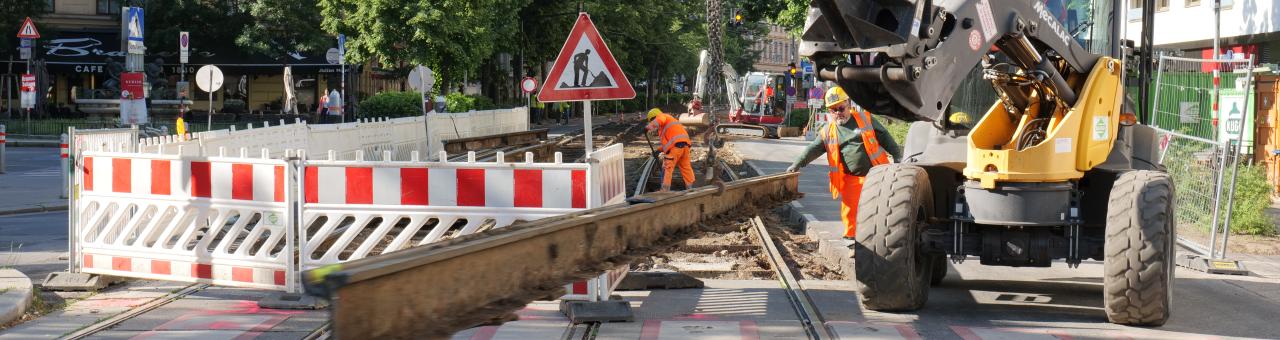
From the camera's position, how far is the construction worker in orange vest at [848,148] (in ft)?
38.9

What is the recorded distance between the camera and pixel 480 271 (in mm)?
4766

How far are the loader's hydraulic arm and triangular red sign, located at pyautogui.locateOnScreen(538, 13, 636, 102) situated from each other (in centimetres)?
425

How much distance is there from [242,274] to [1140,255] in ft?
18.5

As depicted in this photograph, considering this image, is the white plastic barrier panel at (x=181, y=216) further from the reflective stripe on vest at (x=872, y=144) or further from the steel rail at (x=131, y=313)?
the reflective stripe on vest at (x=872, y=144)

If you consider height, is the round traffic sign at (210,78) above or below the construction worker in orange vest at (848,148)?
above

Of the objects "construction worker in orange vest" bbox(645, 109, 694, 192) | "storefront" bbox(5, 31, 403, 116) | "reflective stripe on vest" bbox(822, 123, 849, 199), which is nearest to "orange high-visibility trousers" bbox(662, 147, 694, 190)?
"construction worker in orange vest" bbox(645, 109, 694, 192)

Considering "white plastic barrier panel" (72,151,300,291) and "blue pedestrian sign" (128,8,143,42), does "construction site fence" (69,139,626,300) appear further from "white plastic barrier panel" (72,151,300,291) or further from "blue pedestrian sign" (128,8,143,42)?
"blue pedestrian sign" (128,8,143,42)

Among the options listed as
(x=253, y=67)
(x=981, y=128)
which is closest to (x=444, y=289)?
(x=981, y=128)

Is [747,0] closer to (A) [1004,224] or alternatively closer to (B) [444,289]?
(A) [1004,224]

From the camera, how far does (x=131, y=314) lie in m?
8.85

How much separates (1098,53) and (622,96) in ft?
14.2

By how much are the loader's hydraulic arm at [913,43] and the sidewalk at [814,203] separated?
10.5 feet

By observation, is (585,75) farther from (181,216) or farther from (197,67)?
Answer: (197,67)

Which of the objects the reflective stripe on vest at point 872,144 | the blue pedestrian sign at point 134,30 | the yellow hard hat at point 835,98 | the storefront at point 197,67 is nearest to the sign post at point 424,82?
the blue pedestrian sign at point 134,30
